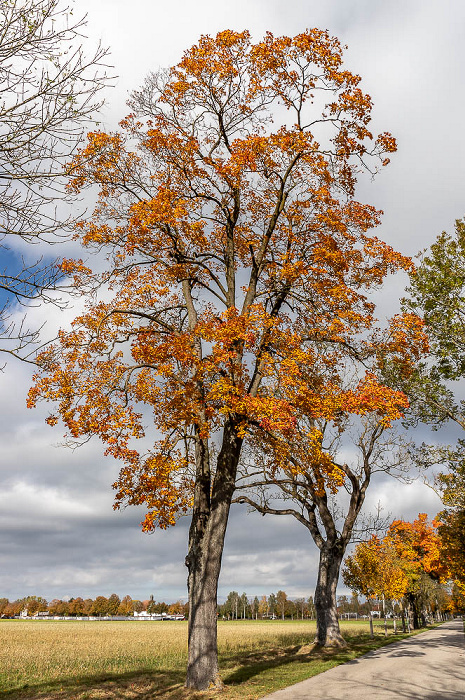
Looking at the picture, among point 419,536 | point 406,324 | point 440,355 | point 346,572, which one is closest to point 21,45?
point 406,324

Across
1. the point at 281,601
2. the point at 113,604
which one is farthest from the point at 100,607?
the point at 281,601

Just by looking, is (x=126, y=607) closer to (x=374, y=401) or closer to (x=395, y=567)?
(x=395, y=567)

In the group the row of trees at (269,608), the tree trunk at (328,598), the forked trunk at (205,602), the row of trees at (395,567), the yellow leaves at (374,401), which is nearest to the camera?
the forked trunk at (205,602)

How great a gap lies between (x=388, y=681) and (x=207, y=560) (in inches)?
204

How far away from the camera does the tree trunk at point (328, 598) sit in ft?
79.0

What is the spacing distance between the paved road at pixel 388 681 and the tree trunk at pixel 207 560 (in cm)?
188

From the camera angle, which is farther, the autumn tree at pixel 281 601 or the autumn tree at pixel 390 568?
the autumn tree at pixel 281 601

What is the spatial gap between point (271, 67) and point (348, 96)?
2.31m

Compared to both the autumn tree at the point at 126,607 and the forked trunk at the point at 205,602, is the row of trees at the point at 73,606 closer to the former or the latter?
the autumn tree at the point at 126,607

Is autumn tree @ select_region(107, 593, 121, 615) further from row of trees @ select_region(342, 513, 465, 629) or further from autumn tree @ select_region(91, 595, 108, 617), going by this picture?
row of trees @ select_region(342, 513, 465, 629)

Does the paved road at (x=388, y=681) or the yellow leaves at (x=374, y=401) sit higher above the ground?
the yellow leaves at (x=374, y=401)

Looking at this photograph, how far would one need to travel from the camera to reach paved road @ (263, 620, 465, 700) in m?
10.6

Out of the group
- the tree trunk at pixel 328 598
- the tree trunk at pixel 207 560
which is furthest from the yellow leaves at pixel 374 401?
the tree trunk at pixel 328 598

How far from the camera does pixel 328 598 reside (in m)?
24.8
